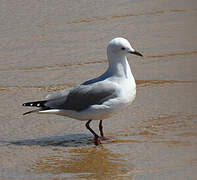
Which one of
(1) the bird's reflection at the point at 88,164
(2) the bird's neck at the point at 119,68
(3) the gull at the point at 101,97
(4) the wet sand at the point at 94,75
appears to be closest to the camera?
(1) the bird's reflection at the point at 88,164

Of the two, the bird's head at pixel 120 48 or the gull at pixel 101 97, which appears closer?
the gull at pixel 101 97

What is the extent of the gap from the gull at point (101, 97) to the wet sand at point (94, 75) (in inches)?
10.0

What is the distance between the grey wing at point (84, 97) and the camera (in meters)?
5.32

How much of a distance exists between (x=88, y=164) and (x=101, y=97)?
718 mm

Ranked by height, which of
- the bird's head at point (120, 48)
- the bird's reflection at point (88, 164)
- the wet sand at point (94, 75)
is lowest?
A: the bird's reflection at point (88, 164)

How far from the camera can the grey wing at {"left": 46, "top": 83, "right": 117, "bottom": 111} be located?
17.5 ft

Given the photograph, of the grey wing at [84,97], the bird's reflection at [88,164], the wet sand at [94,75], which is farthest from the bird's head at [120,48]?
the bird's reflection at [88,164]

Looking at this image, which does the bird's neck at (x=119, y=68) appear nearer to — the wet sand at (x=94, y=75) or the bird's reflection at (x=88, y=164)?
the wet sand at (x=94, y=75)

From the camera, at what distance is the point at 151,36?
8.44 metres

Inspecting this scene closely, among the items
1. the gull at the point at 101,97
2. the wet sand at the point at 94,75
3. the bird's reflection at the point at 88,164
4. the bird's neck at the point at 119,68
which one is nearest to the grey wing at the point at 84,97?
the gull at the point at 101,97

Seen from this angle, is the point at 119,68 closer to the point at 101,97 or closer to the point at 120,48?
the point at 120,48

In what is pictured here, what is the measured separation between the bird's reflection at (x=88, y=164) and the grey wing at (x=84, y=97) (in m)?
0.40

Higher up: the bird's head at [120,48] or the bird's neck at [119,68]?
the bird's head at [120,48]

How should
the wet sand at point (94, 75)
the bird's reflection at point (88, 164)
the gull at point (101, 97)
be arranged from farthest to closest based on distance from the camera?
the gull at point (101, 97)
the wet sand at point (94, 75)
the bird's reflection at point (88, 164)
